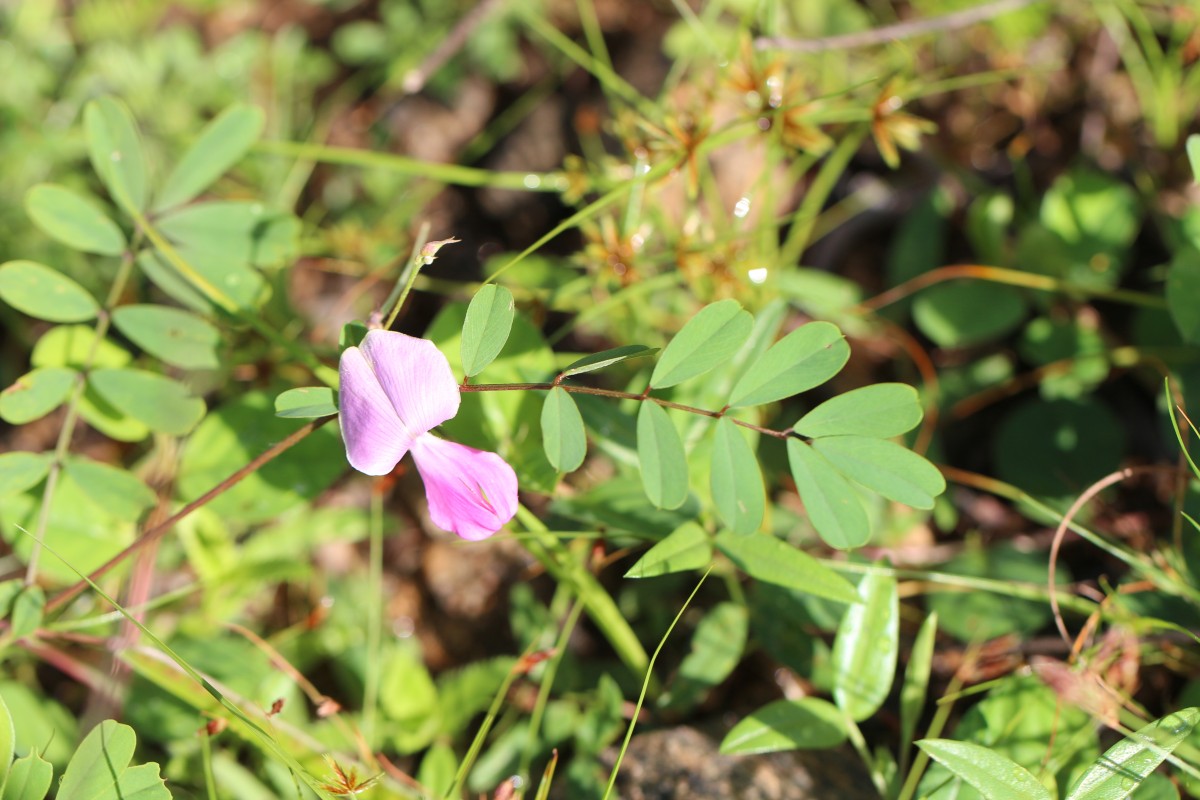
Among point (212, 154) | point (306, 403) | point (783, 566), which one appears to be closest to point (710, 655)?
point (783, 566)

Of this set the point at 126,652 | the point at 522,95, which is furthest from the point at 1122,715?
the point at 522,95

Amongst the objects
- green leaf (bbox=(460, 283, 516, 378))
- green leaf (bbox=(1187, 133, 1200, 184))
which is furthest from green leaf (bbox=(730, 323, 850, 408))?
green leaf (bbox=(1187, 133, 1200, 184))

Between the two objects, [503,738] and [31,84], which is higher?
[31,84]

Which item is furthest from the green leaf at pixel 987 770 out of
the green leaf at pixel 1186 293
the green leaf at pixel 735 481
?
the green leaf at pixel 1186 293

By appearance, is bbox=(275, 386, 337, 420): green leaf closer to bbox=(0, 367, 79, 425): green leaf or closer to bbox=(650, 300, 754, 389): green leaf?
bbox=(650, 300, 754, 389): green leaf

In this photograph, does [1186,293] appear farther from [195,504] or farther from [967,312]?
[195,504]

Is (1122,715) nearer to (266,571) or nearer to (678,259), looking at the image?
(678,259)
